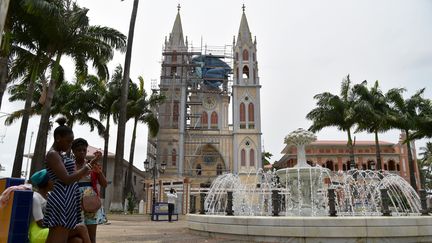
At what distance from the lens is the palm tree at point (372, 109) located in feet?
98.1

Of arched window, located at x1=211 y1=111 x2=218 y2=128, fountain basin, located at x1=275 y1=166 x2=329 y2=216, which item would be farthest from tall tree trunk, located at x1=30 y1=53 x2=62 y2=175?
arched window, located at x1=211 y1=111 x2=218 y2=128

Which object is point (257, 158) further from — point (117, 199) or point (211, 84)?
point (117, 199)

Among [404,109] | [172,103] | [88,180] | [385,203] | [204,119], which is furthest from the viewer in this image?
[204,119]

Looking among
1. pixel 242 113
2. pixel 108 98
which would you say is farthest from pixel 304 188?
pixel 242 113

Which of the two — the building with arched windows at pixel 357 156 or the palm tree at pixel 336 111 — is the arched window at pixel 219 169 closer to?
the building with arched windows at pixel 357 156

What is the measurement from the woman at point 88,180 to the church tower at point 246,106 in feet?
130

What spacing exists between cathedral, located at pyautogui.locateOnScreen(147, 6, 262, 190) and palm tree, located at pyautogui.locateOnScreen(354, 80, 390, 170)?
15.4 meters

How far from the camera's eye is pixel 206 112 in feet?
167

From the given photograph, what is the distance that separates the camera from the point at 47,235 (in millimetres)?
3264

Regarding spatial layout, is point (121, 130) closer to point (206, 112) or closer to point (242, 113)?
point (242, 113)

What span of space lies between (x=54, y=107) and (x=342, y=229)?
1120 inches

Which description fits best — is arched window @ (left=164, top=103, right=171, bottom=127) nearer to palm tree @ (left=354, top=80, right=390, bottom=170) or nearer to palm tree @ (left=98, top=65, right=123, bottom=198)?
palm tree @ (left=98, top=65, right=123, bottom=198)

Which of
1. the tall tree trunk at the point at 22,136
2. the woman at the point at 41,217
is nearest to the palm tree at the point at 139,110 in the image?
the tall tree trunk at the point at 22,136

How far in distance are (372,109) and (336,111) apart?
308 cm
